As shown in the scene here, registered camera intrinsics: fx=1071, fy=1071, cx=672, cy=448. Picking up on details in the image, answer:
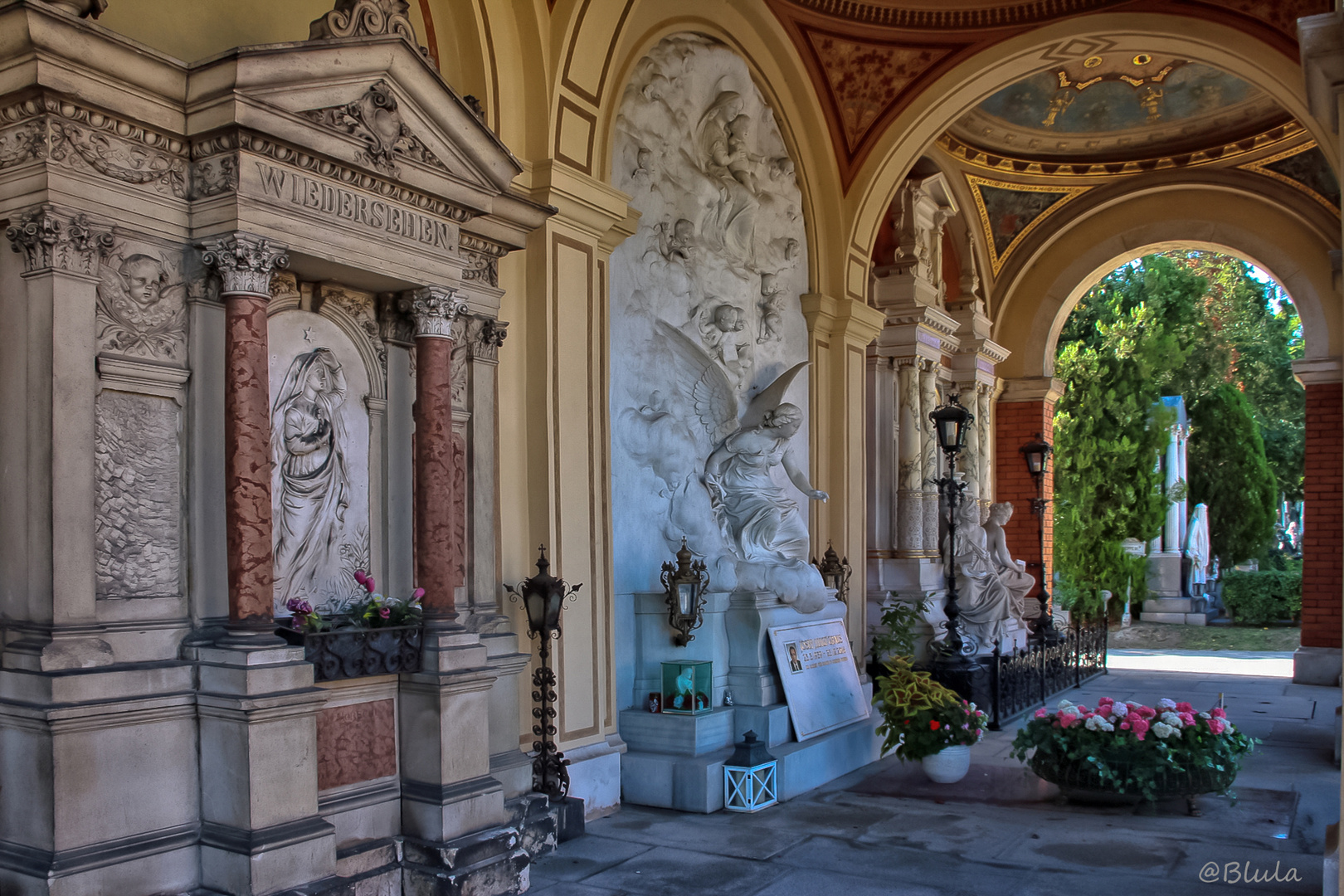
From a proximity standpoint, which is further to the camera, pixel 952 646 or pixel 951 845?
pixel 952 646

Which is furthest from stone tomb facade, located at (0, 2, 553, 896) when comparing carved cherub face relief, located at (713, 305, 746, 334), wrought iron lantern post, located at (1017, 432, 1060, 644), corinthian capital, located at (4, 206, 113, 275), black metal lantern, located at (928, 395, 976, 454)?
wrought iron lantern post, located at (1017, 432, 1060, 644)

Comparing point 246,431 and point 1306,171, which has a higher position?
point 1306,171

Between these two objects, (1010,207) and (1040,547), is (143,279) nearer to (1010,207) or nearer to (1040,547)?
(1040,547)

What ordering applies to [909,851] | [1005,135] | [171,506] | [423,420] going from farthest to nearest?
[1005,135] < [909,851] < [423,420] < [171,506]

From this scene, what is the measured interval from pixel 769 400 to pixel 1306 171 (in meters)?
9.63

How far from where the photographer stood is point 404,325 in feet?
19.0

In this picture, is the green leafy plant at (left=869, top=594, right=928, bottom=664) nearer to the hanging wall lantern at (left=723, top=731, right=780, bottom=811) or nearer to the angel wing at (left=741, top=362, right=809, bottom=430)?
the angel wing at (left=741, top=362, right=809, bottom=430)

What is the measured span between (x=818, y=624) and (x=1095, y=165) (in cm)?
988

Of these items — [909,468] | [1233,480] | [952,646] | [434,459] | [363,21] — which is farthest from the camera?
[1233,480]

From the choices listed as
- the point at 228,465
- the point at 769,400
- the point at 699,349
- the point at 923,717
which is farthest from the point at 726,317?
the point at 228,465

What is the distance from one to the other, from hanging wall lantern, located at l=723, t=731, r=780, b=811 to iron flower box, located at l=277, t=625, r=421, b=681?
249 centimetres

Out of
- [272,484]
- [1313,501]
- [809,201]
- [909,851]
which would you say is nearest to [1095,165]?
[1313,501]

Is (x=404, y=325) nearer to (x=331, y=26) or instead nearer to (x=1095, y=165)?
(x=331, y=26)

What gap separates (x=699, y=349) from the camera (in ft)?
27.7
